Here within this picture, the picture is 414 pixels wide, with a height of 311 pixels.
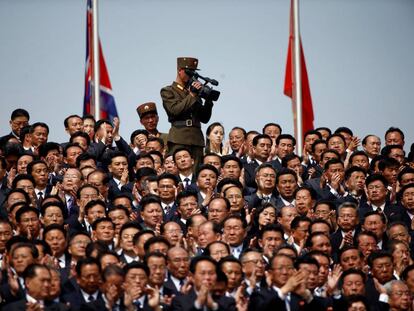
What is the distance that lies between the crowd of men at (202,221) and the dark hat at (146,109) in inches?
0.9

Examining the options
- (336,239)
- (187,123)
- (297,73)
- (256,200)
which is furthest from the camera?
(297,73)

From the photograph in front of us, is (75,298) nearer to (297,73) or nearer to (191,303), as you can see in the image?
(191,303)

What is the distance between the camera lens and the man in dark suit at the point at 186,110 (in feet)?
76.0

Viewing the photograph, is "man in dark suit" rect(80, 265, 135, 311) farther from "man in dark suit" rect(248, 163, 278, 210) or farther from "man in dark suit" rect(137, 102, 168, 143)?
"man in dark suit" rect(137, 102, 168, 143)

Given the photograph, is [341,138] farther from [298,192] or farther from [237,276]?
[237,276]

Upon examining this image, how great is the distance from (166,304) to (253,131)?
284 inches

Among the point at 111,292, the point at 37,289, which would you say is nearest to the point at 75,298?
the point at 111,292

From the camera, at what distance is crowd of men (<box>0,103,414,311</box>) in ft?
59.3

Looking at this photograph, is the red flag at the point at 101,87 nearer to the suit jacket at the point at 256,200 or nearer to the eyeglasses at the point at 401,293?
the suit jacket at the point at 256,200

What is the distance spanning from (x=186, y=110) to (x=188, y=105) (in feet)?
0.36

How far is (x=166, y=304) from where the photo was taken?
18.0 m

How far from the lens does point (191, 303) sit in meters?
17.8

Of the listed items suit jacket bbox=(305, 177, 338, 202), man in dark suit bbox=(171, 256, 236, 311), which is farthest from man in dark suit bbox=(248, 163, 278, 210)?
man in dark suit bbox=(171, 256, 236, 311)

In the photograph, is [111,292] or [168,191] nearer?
[111,292]
